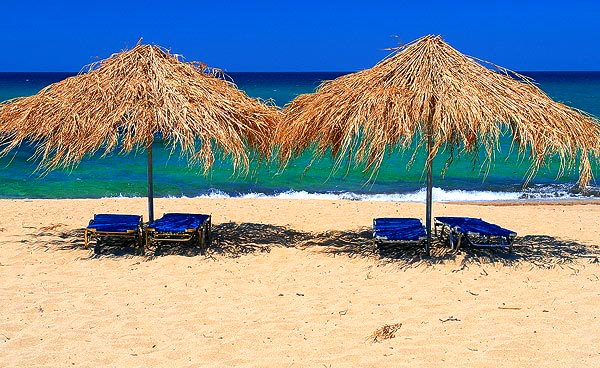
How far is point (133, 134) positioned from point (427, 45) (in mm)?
3330

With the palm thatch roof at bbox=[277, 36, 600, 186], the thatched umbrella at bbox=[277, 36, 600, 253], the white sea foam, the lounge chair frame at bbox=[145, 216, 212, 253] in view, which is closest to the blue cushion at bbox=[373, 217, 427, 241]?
the thatched umbrella at bbox=[277, 36, 600, 253]

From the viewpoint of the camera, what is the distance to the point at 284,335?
5.62m

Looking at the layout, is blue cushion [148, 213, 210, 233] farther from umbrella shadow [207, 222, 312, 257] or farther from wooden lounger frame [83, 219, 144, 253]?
umbrella shadow [207, 222, 312, 257]

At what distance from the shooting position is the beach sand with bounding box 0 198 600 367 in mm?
5230

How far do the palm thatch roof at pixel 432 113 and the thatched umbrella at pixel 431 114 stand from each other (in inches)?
0.4

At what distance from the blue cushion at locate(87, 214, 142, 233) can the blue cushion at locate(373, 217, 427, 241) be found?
2.77m

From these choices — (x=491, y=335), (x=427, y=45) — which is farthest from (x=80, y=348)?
(x=427, y=45)

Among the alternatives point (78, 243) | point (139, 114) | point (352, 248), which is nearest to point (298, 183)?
point (352, 248)

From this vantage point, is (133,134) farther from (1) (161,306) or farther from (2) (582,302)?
(2) (582,302)

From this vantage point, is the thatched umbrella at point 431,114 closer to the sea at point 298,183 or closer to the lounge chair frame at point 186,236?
the lounge chair frame at point 186,236

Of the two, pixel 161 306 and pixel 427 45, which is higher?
pixel 427 45

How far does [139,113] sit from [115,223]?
140cm

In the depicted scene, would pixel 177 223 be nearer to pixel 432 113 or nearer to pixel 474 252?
pixel 432 113

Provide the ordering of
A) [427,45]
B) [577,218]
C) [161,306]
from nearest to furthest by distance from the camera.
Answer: [161,306] < [427,45] < [577,218]
